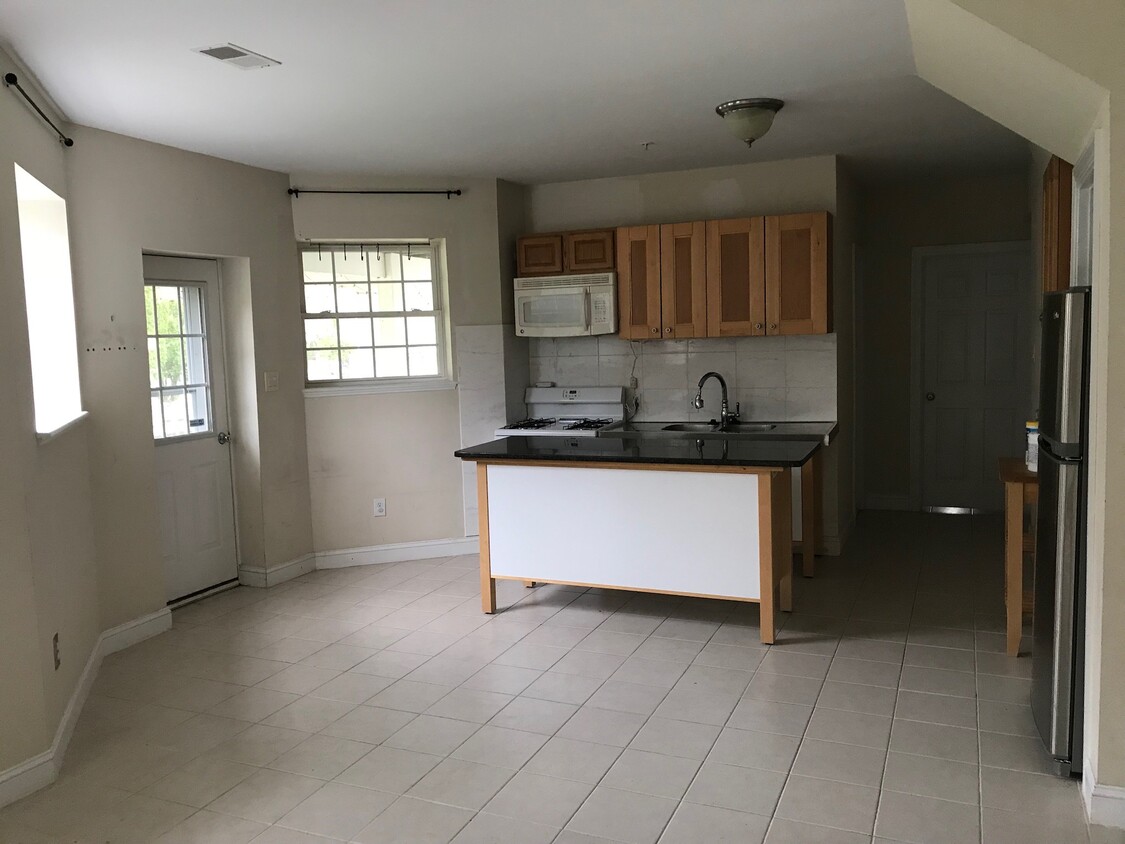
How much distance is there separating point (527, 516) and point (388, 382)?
5.89 feet

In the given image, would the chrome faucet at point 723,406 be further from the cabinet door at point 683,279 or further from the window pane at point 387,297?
the window pane at point 387,297

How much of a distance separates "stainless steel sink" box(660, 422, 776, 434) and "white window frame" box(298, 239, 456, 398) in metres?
1.54

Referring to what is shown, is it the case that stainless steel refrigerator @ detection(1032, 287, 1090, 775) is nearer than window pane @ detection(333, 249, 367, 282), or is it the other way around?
stainless steel refrigerator @ detection(1032, 287, 1090, 775)

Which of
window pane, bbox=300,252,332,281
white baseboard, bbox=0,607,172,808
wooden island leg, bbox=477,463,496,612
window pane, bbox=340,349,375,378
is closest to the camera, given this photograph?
white baseboard, bbox=0,607,172,808

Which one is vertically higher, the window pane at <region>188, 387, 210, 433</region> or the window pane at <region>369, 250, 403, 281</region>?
the window pane at <region>369, 250, 403, 281</region>

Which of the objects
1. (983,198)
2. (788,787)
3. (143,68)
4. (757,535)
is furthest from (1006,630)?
(143,68)

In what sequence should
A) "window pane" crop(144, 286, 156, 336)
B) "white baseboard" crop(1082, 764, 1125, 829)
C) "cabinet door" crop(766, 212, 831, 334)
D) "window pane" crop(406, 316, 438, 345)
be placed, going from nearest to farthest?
"white baseboard" crop(1082, 764, 1125, 829)
"window pane" crop(144, 286, 156, 336)
"cabinet door" crop(766, 212, 831, 334)
"window pane" crop(406, 316, 438, 345)

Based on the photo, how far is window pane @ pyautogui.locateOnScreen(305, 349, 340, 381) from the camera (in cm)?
575

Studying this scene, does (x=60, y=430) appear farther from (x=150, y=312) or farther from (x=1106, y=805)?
(x=1106, y=805)

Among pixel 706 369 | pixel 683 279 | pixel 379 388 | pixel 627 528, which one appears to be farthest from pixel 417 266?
pixel 627 528

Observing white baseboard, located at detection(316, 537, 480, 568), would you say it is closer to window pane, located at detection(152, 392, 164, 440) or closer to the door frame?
window pane, located at detection(152, 392, 164, 440)

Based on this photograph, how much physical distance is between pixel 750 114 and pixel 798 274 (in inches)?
57.0

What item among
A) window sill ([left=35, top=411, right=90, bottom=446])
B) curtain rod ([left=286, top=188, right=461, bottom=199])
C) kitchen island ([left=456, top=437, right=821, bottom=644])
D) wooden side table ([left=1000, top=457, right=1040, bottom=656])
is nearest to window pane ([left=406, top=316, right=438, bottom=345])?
curtain rod ([left=286, top=188, right=461, bottom=199])

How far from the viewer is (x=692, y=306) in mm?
5566
